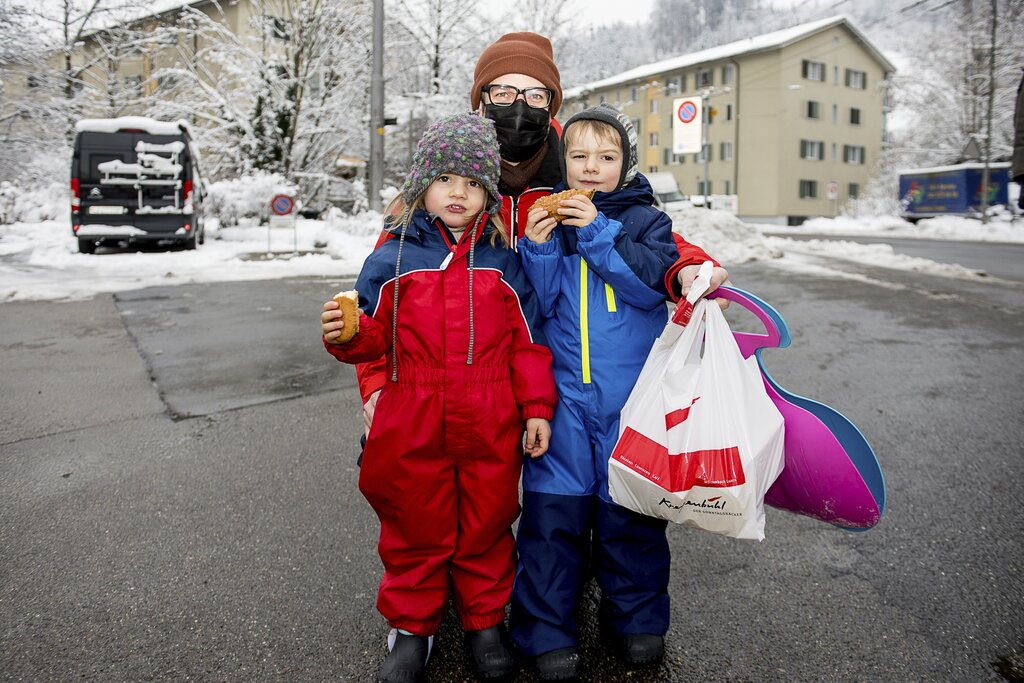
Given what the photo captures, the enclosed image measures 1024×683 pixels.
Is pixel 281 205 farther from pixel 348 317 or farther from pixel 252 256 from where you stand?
pixel 348 317

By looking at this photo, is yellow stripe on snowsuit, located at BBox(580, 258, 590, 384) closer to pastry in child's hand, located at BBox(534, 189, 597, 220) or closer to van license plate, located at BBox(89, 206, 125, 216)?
pastry in child's hand, located at BBox(534, 189, 597, 220)

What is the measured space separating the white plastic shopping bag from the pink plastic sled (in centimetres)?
6

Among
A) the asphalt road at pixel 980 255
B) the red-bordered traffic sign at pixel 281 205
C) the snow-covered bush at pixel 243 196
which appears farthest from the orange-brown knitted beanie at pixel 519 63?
the snow-covered bush at pixel 243 196

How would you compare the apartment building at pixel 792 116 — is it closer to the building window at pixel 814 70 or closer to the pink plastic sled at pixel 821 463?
the building window at pixel 814 70

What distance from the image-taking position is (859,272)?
1241 cm

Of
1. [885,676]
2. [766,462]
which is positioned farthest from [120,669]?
[885,676]

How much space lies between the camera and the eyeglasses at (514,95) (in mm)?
2635

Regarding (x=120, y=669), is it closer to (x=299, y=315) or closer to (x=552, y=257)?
(x=552, y=257)

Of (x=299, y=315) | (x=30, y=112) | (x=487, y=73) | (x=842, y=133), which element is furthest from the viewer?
(x=842, y=133)

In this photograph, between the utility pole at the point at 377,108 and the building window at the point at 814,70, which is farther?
the building window at the point at 814,70

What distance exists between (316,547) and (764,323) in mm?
1968

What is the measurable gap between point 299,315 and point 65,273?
6240mm

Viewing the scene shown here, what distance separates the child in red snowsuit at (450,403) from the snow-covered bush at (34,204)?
26076 mm

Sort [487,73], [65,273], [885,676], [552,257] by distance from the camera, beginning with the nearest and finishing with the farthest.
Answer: [885,676] < [552,257] < [487,73] < [65,273]
